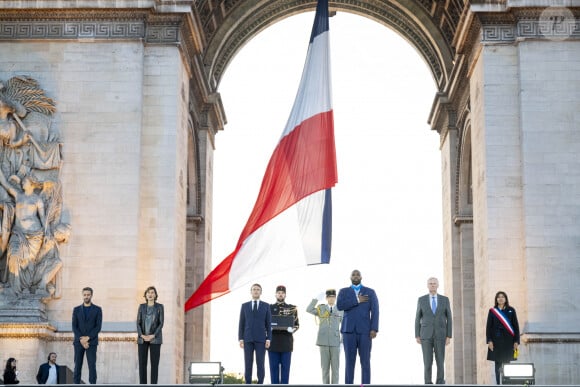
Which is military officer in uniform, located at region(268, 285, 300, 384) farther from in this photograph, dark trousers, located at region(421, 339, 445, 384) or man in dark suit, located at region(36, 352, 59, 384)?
man in dark suit, located at region(36, 352, 59, 384)

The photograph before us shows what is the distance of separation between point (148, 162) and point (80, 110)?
2.40 metres

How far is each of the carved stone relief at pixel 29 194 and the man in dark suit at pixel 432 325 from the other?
1097cm

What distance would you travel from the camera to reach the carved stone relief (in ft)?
106

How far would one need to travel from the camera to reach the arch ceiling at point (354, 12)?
4366 centimetres

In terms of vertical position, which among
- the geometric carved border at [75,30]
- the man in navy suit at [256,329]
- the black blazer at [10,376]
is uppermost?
the geometric carved border at [75,30]

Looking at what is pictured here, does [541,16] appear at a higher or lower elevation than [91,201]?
higher

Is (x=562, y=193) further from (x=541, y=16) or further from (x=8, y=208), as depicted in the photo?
(x=8, y=208)

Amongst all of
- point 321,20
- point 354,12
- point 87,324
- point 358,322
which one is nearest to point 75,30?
point 321,20

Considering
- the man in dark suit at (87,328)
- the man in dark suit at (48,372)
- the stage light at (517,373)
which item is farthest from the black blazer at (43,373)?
the stage light at (517,373)

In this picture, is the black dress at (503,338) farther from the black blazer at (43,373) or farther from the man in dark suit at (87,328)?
the black blazer at (43,373)

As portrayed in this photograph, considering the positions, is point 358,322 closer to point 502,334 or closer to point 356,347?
point 356,347

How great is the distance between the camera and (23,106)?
3347 centimetres

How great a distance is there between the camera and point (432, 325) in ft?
85.2

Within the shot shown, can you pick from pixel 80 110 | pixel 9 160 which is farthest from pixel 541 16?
pixel 9 160
